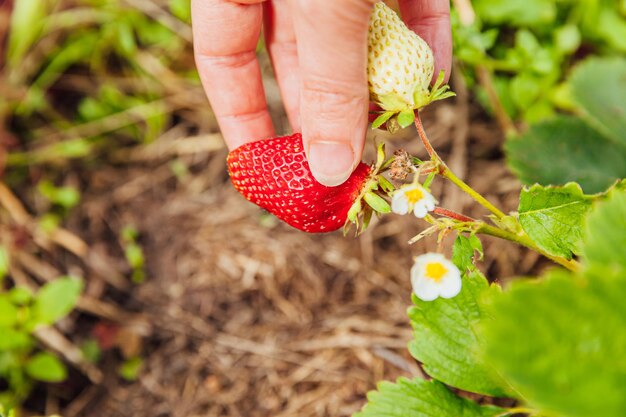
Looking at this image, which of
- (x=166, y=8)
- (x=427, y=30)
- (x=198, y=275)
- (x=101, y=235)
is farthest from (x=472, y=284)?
(x=166, y=8)

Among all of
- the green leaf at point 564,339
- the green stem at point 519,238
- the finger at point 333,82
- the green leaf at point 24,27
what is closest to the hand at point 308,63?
the finger at point 333,82

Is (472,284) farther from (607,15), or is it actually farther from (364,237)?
(607,15)

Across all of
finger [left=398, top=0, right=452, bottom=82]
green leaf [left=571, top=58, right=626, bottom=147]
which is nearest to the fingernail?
finger [left=398, top=0, right=452, bottom=82]

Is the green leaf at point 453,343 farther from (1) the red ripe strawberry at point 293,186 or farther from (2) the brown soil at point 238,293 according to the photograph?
(2) the brown soil at point 238,293

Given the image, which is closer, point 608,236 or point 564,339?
point 564,339

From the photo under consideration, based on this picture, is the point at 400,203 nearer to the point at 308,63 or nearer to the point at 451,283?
the point at 451,283

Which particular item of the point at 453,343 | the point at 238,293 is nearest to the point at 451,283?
the point at 453,343

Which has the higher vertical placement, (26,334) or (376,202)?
(376,202)
